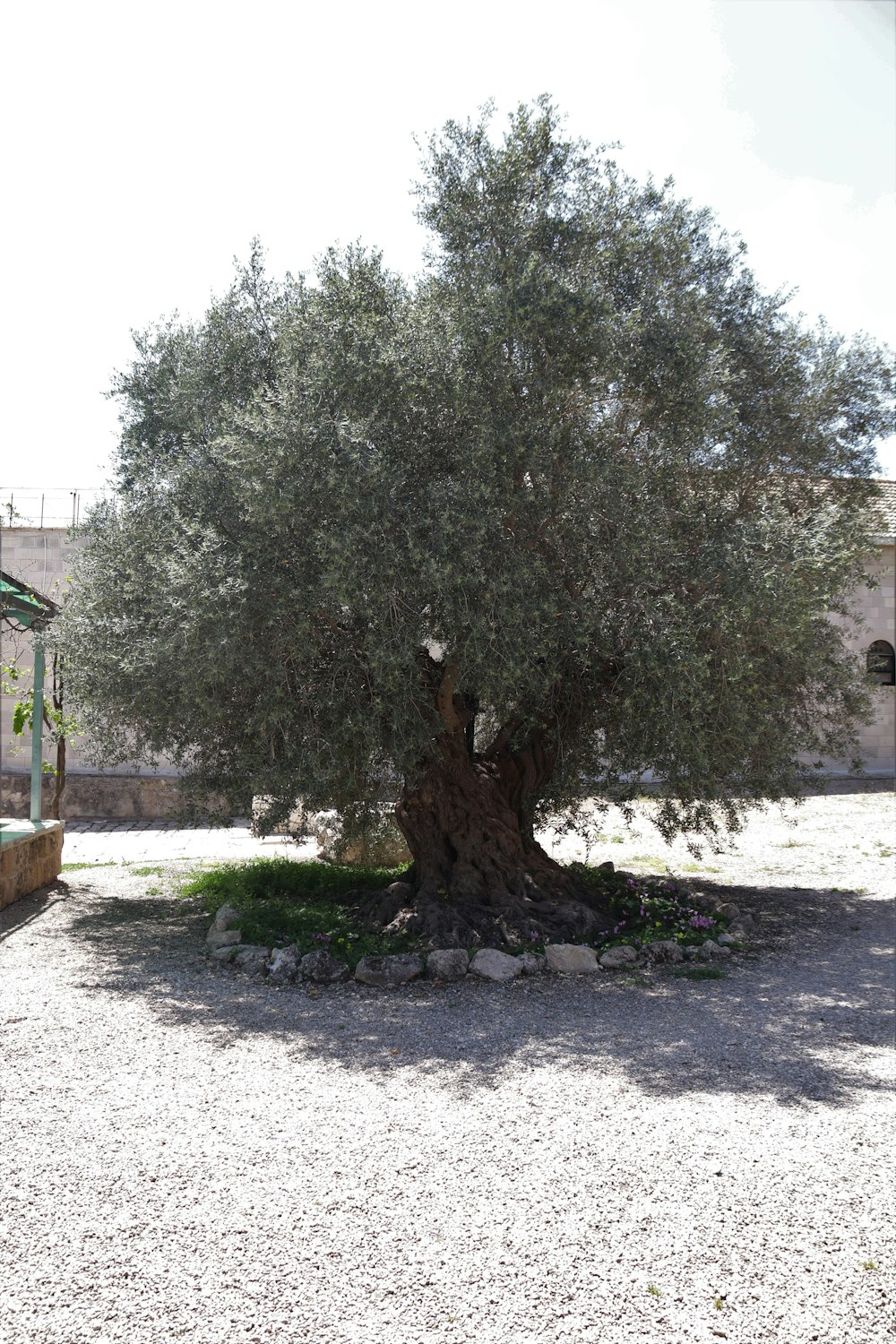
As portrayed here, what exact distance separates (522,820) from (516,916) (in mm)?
1483

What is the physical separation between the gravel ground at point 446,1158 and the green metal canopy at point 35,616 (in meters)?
3.73

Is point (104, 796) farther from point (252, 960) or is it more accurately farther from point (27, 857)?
point (252, 960)

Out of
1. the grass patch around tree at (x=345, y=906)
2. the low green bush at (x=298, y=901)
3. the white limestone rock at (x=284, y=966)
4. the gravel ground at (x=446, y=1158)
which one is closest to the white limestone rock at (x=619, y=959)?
the grass patch around tree at (x=345, y=906)

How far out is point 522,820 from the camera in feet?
32.3

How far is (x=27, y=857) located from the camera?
10539mm

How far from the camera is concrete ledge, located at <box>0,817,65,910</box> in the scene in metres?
9.99

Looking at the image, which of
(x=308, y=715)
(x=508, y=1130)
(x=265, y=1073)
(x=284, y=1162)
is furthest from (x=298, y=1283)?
(x=308, y=715)

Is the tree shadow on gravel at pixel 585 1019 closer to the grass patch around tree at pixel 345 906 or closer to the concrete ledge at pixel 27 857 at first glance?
the grass patch around tree at pixel 345 906

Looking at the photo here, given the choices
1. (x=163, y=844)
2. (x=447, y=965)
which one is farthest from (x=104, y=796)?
(x=447, y=965)

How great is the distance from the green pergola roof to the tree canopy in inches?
37.5

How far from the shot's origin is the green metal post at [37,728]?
35.8 feet

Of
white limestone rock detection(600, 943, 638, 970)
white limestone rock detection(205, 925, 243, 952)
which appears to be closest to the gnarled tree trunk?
white limestone rock detection(600, 943, 638, 970)

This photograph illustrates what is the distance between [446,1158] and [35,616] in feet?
25.7

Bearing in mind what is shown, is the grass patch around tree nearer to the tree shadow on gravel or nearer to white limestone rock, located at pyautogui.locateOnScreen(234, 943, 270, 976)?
white limestone rock, located at pyautogui.locateOnScreen(234, 943, 270, 976)
